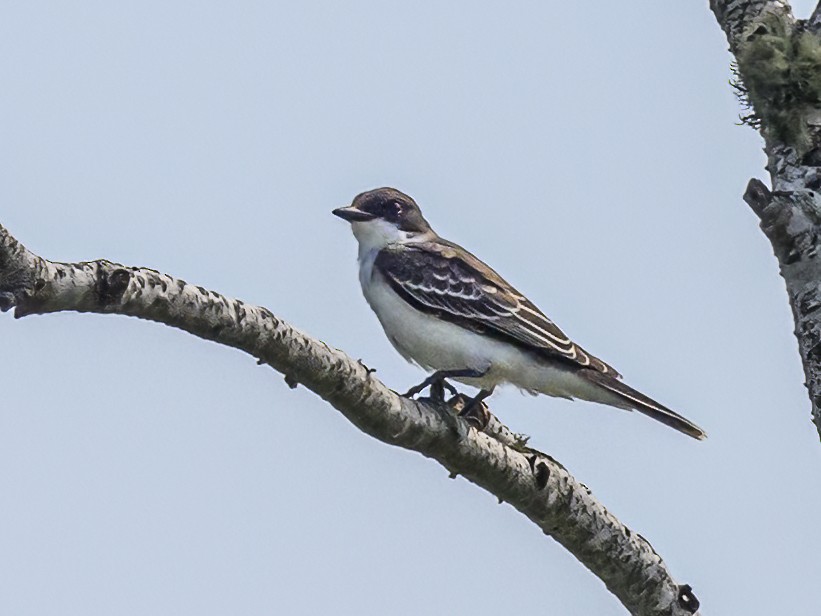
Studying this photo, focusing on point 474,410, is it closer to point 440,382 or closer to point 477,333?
point 440,382

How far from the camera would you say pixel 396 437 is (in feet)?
25.0

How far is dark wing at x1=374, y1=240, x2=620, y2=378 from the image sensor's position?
36.3 ft

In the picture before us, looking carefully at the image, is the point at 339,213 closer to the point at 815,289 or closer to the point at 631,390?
the point at 631,390

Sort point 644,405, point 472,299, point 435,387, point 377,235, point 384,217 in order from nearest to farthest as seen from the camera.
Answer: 1. point 435,387
2. point 644,405
3. point 472,299
4. point 377,235
5. point 384,217

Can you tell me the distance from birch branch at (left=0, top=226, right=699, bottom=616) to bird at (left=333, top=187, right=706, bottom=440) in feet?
5.52

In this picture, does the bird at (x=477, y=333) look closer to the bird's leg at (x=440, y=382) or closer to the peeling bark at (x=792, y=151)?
the bird's leg at (x=440, y=382)

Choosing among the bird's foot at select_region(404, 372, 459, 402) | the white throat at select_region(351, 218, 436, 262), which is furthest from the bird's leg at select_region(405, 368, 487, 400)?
the white throat at select_region(351, 218, 436, 262)

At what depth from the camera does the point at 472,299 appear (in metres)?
11.4

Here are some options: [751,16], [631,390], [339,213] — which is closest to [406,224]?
[339,213]

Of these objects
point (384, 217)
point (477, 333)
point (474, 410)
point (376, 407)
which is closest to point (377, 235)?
point (384, 217)

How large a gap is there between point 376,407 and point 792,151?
7.60 ft

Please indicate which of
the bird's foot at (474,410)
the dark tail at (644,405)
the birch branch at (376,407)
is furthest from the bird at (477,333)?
the birch branch at (376,407)

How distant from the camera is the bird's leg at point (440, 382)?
8.81m

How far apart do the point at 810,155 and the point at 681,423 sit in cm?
373
